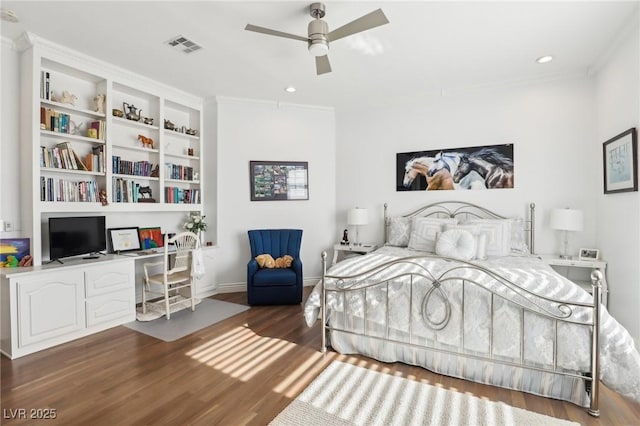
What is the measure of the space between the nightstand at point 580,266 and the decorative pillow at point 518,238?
230mm

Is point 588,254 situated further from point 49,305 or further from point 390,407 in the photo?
point 49,305

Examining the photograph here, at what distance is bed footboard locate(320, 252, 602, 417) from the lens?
1.97 metres

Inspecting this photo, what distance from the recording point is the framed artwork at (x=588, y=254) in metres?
3.44

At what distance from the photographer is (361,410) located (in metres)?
1.97

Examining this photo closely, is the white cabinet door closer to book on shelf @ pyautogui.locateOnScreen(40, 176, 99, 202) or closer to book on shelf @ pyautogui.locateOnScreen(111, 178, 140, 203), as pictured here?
book on shelf @ pyautogui.locateOnScreen(40, 176, 99, 202)

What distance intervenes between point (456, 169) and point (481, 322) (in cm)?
264

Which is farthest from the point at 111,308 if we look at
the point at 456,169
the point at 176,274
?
the point at 456,169

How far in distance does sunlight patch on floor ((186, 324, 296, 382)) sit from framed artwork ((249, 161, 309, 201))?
2281 mm

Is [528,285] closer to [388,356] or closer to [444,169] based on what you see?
[388,356]

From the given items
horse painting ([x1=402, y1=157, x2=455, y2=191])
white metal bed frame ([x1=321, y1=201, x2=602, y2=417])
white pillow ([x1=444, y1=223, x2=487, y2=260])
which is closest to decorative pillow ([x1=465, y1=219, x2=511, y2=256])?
white pillow ([x1=444, y1=223, x2=487, y2=260])

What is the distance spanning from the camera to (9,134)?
9.93 ft

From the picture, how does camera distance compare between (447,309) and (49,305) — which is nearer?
(447,309)

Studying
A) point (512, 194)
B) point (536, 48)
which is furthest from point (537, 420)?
point (536, 48)

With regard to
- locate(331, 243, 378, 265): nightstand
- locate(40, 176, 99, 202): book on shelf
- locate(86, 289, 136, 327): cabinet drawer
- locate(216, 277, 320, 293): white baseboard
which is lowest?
locate(216, 277, 320, 293): white baseboard
